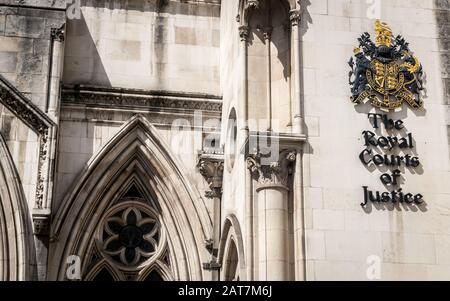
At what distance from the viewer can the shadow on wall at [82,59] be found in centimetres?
1770

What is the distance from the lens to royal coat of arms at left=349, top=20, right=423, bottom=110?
14.3 meters

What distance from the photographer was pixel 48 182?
52.5 feet

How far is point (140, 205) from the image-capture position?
17.6 metres

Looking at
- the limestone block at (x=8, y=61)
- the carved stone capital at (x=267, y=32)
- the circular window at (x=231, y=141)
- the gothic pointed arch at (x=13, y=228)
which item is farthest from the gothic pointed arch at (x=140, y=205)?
the carved stone capital at (x=267, y=32)

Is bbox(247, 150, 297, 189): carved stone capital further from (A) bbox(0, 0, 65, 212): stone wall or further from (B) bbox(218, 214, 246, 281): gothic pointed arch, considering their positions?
(A) bbox(0, 0, 65, 212): stone wall

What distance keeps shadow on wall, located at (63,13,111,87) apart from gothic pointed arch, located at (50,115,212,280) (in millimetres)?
1242

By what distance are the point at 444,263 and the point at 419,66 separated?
3357 millimetres

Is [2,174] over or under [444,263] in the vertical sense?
over

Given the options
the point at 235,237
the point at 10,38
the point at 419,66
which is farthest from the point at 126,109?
the point at 419,66

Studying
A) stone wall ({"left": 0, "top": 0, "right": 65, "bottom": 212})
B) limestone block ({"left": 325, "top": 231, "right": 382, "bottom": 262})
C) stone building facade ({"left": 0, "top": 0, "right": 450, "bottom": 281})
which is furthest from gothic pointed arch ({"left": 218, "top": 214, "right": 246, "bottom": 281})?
stone wall ({"left": 0, "top": 0, "right": 65, "bottom": 212})

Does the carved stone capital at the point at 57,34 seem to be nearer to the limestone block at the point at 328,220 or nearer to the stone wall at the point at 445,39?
the limestone block at the point at 328,220
